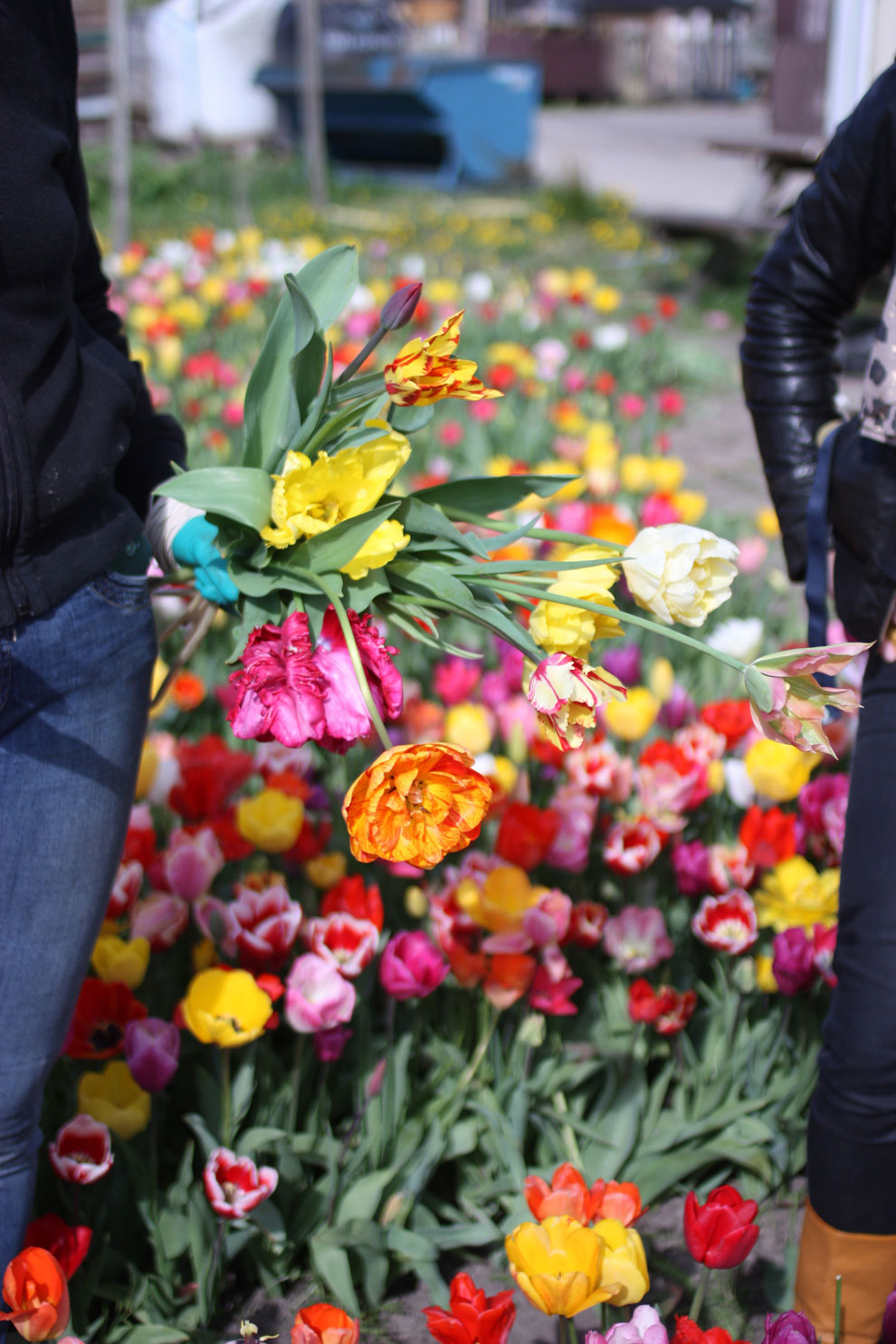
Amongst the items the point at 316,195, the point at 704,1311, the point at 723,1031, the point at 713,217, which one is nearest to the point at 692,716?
the point at 723,1031

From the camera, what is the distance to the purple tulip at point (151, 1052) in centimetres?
139

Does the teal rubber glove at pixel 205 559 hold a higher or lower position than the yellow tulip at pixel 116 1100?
higher

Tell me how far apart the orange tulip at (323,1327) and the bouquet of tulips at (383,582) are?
40 cm

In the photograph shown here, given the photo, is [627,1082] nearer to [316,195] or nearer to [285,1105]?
[285,1105]

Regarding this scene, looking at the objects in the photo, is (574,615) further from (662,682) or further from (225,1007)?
(662,682)

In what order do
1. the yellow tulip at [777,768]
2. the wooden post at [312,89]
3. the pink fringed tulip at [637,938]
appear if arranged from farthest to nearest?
the wooden post at [312,89]
the yellow tulip at [777,768]
the pink fringed tulip at [637,938]

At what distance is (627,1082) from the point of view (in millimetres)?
1684

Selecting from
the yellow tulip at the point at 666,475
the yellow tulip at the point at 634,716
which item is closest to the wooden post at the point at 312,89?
the yellow tulip at the point at 666,475

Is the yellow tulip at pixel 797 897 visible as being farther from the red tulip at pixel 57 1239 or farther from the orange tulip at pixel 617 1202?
the red tulip at pixel 57 1239

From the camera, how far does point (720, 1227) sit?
119 centimetres

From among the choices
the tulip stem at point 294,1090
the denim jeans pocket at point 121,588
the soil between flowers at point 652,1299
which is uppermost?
the denim jeans pocket at point 121,588

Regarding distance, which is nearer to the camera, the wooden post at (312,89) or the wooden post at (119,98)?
the wooden post at (119,98)

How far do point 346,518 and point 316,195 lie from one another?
9.53 m

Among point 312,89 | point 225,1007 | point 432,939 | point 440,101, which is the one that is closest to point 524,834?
point 432,939
